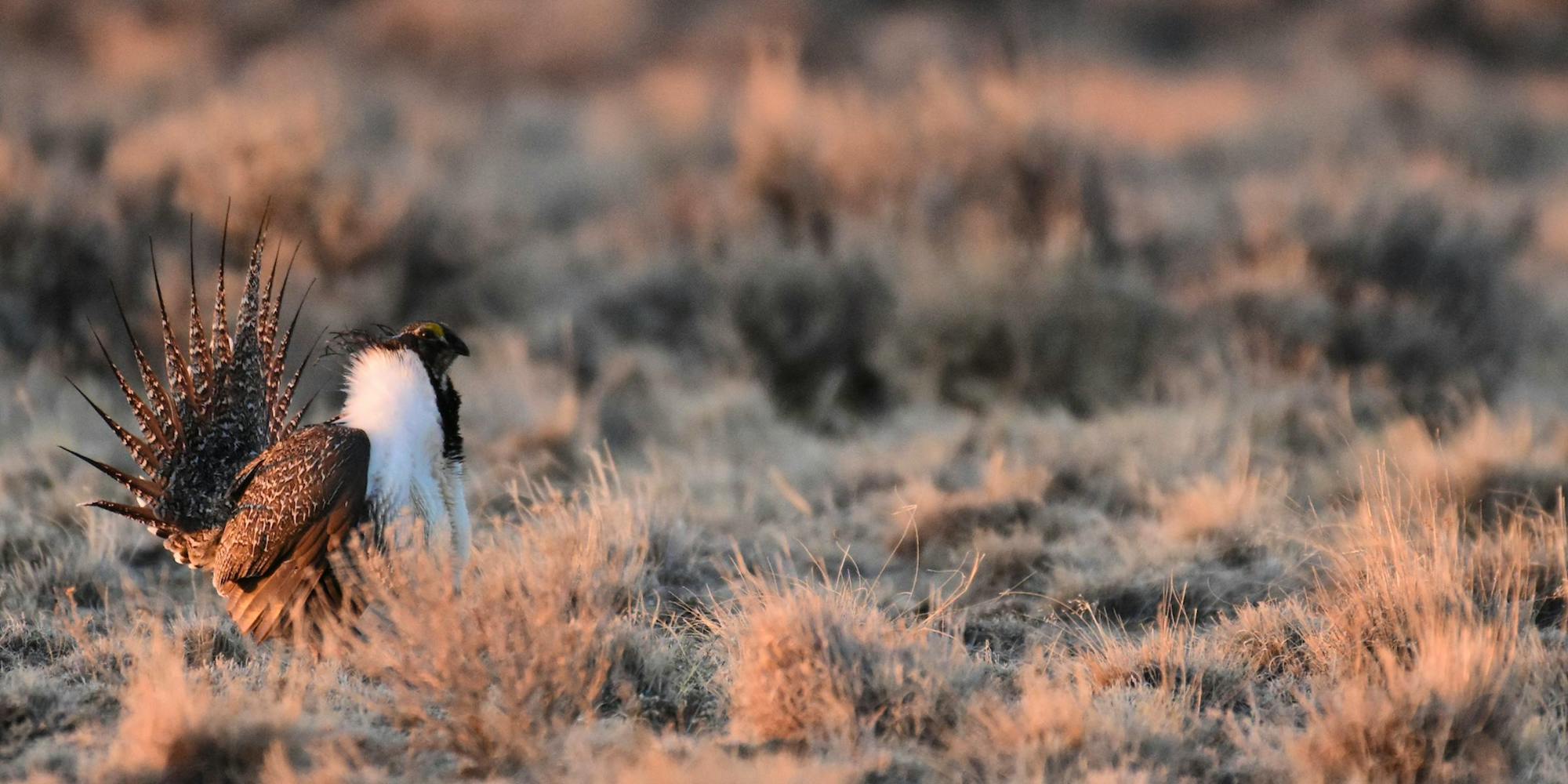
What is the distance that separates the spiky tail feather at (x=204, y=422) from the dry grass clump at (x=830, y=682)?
1684 mm

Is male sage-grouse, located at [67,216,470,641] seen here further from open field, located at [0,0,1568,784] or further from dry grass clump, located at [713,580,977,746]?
dry grass clump, located at [713,580,977,746]

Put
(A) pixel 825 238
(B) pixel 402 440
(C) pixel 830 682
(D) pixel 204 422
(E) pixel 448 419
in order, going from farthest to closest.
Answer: (A) pixel 825 238
(D) pixel 204 422
(E) pixel 448 419
(B) pixel 402 440
(C) pixel 830 682

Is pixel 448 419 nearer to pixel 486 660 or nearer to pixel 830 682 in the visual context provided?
pixel 486 660

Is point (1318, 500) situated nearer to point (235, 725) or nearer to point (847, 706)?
point (847, 706)

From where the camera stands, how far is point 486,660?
12.3ft

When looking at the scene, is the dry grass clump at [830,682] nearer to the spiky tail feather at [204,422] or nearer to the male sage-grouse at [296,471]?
the male sage-grouse at [296,471]

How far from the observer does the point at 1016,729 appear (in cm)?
360

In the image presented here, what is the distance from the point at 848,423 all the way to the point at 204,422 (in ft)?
12.6

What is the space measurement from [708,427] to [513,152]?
22.2ft

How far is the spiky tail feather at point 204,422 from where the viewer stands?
15.4 ft

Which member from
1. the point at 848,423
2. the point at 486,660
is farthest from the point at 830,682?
A: the point at 848,423

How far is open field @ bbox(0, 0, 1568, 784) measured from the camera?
3672mm

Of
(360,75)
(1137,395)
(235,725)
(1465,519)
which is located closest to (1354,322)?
(1137,395)

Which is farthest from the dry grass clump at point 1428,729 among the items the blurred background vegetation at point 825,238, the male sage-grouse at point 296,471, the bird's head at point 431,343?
the blurred background vegetation at point 825,238
